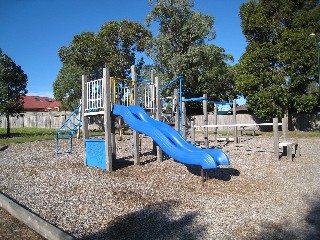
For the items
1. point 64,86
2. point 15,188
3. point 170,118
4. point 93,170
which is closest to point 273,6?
point 170,118

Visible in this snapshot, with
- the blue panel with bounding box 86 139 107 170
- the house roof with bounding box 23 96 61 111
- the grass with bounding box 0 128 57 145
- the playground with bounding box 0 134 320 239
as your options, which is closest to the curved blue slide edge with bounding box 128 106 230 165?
the playground with bounding box 0 134 320 239

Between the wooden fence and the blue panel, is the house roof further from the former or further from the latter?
the blue panel

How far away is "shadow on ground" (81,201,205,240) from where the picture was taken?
14.6 ft

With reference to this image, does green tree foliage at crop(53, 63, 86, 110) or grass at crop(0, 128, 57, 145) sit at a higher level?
green tree foliage at crop(53, 63, 86, 110)

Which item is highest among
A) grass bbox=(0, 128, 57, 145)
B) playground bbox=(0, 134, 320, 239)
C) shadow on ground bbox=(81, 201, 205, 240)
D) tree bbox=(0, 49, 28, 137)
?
tree bbox=(0, 49, 28, 137)

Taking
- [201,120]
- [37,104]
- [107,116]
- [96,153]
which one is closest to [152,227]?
[107,116]

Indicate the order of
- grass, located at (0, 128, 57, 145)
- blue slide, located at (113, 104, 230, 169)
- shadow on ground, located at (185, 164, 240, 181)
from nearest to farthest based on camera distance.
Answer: blue slide, located at (113, 104, 230, 169) < shadow on ground, located at (185, 164, 240, 181) < grass, located at (0, 128, 57, 145)

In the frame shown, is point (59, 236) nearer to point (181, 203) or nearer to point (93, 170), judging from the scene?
point (181, 203)

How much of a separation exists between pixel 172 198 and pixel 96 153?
14.5ft

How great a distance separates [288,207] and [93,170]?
609 cm

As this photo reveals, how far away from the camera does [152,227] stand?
4.80m

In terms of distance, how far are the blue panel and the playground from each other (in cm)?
30

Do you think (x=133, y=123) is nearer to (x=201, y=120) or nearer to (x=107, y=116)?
(x=107, y=116)

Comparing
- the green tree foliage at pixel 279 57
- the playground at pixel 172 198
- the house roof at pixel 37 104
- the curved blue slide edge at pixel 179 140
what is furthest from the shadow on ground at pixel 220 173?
the house roof at pixel 37 104
